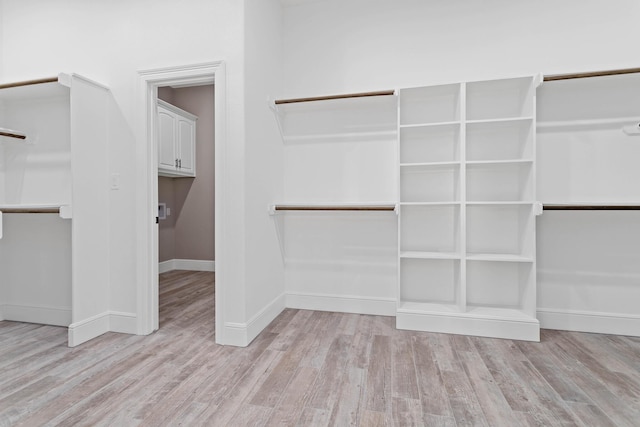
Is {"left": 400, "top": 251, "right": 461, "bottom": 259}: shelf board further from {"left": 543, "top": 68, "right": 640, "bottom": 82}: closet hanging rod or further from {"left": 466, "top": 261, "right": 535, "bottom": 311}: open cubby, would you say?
{"left": 543, "top": 68, "right": 640, "bottom": 82}: closet hanging rod

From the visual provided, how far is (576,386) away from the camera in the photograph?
75.4 inches

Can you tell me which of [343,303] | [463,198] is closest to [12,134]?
[343,303]

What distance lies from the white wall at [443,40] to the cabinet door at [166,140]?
78.2 inches

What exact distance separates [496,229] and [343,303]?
1475mm

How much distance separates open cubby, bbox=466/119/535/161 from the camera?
108 inches

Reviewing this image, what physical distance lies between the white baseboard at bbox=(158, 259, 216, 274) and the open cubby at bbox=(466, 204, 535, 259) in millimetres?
3660

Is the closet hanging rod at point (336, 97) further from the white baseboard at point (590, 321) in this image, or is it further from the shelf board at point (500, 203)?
the white baseboard at point (590, 321)

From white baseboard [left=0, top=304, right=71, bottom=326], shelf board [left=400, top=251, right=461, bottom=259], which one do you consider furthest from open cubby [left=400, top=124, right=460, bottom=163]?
white baseboard [left=0, top=304, right=71, bottom=326]

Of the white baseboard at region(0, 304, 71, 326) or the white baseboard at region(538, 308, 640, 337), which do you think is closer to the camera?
the white baseboard at region(538, 308, 640, 337)

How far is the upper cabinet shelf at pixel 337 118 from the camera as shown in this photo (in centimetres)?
303

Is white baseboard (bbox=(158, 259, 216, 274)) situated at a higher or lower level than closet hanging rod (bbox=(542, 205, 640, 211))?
lower

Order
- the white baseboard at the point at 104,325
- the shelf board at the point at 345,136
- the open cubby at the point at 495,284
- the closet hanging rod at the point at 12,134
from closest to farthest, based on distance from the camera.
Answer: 1. the white baseboard at the point at 104,325
2. the closet hanging rod at the point at 12,134
3. the open cubby at the point at 495,284
4. the shelf board at the point at 345,136

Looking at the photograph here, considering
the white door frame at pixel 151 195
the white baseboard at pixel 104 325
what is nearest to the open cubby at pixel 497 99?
the white door frame at pixel 151 195

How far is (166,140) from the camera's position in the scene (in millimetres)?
4434
